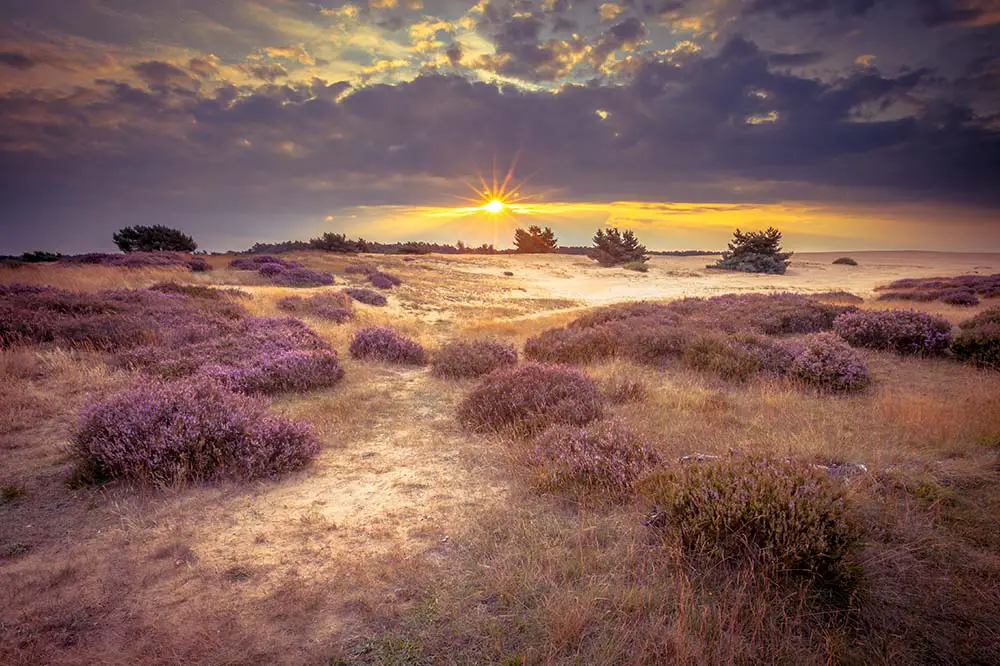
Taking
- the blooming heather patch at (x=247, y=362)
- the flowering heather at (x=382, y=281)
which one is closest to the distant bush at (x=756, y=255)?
the flowering heather at (x=382, y=281)

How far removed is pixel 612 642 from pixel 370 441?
412cm

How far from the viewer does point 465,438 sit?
609cm

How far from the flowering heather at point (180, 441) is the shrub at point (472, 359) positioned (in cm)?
405

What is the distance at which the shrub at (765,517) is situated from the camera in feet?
10.1

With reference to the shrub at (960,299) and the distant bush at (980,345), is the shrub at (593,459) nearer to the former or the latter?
the distant bush at (980,345)

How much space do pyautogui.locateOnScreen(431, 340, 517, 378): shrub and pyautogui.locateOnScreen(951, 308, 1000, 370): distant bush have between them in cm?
890

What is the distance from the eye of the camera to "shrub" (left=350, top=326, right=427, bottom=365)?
34.6 ft

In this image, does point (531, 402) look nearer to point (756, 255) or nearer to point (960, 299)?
point (960, 299)

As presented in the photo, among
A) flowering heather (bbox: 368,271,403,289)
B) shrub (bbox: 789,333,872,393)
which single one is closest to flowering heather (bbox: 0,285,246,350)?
A: flowering heather (bbox: 368,271,403,289)

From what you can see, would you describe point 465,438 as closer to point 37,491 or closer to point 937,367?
point 37,491

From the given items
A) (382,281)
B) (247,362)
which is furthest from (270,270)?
(247,362)

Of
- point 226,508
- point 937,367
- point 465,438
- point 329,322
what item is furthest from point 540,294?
point 226,508

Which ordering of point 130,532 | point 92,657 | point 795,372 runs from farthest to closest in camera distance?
point 795,372 → point 130,532 → point 92,657

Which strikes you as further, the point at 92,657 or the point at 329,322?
the point at 329,322
